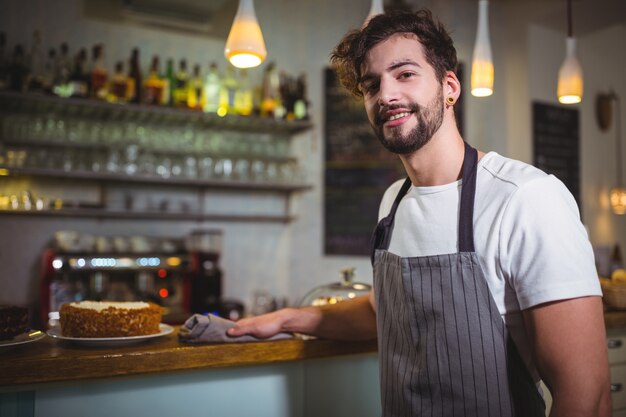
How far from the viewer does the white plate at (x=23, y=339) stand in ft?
4.33

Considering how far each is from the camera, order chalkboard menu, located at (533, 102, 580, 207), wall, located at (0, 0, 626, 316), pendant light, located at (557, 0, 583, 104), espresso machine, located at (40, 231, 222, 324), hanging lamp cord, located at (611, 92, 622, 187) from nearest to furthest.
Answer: pendant light, located at (557, 0, 583, 104) → espresso machine, located at (40, 231, 222, 324) → wall, located at (0, 0, 626, 316) → chalkboard menu, located at (533, 102, 580, 207) → hanging lamp cord, located at (611, 92, 622, 187)

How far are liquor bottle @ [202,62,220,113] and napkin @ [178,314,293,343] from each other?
2796 mm

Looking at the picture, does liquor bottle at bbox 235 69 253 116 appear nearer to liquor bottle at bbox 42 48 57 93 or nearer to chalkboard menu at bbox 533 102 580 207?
liquor bottle at bbox 42 48 57 93

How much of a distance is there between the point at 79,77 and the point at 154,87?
484 millimetres

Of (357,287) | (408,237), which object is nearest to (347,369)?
(357,287)

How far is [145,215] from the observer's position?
4.02 meters

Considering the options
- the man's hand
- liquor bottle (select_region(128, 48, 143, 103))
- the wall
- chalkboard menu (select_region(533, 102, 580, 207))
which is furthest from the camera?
chalkboard menu (select_region(533, 102, 580, 207))

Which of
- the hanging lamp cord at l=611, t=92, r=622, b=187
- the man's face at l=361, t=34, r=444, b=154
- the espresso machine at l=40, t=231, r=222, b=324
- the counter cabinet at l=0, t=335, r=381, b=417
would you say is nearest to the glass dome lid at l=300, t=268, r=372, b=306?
the counter cabinet at l=0, t=335, r=381, b=417

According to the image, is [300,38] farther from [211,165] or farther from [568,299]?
[568,299]

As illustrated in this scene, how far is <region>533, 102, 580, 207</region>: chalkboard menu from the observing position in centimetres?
471

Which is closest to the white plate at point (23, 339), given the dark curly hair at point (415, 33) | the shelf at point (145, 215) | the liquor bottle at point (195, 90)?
the dark curly hair at point (415, 33)

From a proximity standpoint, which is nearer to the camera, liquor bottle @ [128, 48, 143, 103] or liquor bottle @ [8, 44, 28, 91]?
liquor bottle @ [8, 44, 28, 91]

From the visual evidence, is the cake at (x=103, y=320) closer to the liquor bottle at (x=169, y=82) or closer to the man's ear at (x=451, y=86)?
the man's ear at (x=451, y=86)

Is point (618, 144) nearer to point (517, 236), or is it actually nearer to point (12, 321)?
point (517, 236)
